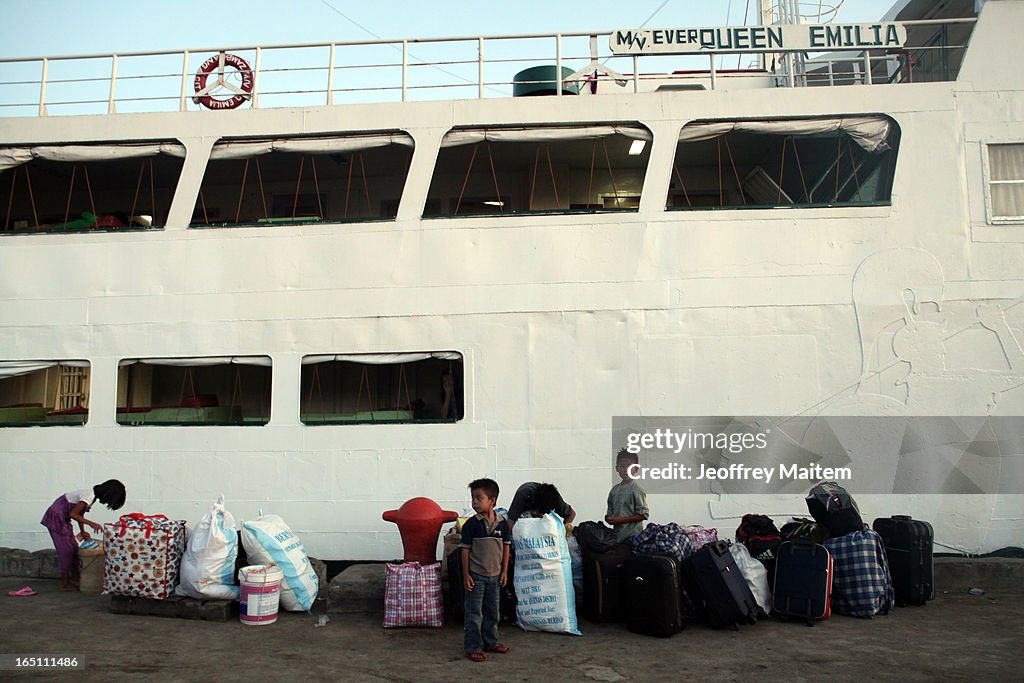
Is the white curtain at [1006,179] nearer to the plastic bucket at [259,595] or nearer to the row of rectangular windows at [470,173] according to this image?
the row of rectangular windows at [470,173]

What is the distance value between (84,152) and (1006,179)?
10664 mm

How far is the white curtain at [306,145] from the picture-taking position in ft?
29.9

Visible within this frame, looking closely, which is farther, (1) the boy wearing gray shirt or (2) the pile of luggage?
(1) the boy wearing gray shirt

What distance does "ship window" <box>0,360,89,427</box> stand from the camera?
29.7 feet

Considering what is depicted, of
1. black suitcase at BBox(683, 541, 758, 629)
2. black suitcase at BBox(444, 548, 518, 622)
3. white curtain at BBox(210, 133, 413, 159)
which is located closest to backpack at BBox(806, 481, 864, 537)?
black suitcase at BBox(683, 541, 758, 629)

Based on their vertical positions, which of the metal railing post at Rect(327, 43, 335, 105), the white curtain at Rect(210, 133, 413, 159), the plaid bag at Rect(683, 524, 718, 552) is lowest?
the plaid bag at Rect(683, 524, 718, 552)

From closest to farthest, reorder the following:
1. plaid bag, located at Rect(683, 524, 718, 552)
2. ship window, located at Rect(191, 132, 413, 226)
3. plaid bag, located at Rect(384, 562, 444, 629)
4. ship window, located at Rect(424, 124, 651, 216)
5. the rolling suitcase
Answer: the rolling suitcase
plaid bag, located at Rect(384, 562, 444, 629)
plaid bag, located at Rect(683, 524, 718, 552)
ship window, located at Rect(424, 124, 651, 216)
ship window, located at Rect(191, 132, 413, 226)

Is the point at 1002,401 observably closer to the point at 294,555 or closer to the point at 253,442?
the point at 294,555

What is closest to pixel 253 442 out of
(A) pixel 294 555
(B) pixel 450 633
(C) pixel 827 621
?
(A) pixel 294 555

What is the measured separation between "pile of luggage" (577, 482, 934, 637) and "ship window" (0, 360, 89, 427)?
622 cm

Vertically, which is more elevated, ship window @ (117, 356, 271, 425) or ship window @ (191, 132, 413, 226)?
ship window @ (191, 132, 413, 226)

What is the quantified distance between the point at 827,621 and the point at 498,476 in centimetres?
343

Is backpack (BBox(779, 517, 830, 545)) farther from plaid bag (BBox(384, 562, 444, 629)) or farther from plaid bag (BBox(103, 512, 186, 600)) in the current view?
plaid bag (BBox(103, 512, 186, 600))

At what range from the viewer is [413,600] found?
6664 millimetres
